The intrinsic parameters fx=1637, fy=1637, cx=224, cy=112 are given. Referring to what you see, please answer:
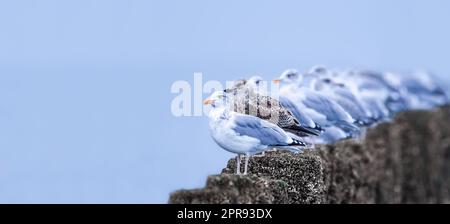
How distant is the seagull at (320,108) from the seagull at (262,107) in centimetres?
130

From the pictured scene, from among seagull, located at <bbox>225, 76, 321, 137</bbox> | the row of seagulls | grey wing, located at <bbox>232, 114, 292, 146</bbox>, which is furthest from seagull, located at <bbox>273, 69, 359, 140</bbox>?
grey wing, located at <bbox>232, 114, 292, 146</bbox>

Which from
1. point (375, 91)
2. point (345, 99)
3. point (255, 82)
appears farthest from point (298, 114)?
point (375, 91)

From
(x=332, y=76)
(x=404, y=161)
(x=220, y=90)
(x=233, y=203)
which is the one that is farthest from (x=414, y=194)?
(x=233, y=203)

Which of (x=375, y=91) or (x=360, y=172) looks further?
(x=375, y=91)

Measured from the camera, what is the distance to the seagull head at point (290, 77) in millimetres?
20375

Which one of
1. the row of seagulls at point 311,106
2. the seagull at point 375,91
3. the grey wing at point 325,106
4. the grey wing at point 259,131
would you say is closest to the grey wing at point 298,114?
the row of seagulls at point 311,106

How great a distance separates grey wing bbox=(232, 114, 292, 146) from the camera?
49.2 ft

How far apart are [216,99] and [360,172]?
18.2 ft

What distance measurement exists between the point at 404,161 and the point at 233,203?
11128 mm

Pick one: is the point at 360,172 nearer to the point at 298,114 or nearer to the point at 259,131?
the point at 298,114

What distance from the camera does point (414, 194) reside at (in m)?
24.1

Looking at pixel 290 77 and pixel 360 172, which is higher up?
pixel 290 77

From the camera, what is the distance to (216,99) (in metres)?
15.0
